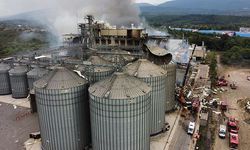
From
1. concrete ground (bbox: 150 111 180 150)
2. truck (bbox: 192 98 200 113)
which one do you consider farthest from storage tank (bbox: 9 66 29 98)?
truck (bbox: 192 98 200 113)

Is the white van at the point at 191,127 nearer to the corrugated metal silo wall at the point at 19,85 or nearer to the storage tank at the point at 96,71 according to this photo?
the storage tank at the point at 96,71

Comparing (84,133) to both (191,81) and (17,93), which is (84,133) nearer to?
(17,93)

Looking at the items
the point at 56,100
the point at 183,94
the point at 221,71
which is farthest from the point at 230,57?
the point at 56,100

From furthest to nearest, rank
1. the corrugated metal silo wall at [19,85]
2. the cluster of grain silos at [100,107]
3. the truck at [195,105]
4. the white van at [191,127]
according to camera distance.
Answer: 1. the corrugated metal silo wall at [19,85]
2. the truck at [195,105]
3. the white van at [191,127]
4. the cluster of grain silos at [100,107]

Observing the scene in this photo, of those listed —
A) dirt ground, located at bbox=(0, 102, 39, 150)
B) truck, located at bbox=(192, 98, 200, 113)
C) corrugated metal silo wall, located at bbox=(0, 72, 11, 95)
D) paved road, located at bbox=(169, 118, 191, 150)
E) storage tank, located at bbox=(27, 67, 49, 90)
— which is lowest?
paved road, located at bbox=(169, 118, 191, 150)

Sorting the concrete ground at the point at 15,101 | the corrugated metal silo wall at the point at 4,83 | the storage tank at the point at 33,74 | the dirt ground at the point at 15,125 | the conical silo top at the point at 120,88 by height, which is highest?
the conical silo top at the point at 120,88

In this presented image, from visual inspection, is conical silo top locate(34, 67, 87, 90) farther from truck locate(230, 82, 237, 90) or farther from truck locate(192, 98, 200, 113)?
truck locate(230, 82, 237, 90)

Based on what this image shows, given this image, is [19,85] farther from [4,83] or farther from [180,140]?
[180,140]

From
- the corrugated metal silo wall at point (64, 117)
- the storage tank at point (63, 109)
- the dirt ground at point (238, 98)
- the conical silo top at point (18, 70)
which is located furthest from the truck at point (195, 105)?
the conical silo top at point (18, 70)
